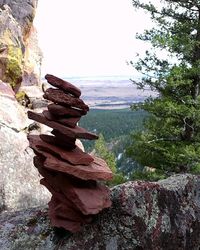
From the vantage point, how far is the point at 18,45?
42.7m

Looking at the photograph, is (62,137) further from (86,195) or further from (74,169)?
(86,195)

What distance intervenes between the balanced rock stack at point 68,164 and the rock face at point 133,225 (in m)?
0.52

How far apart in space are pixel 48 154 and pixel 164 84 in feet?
46.1

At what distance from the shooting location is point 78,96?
1416cm

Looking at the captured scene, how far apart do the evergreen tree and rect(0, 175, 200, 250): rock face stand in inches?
349

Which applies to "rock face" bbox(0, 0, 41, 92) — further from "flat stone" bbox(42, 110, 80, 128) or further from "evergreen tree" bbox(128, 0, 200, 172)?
"flat stone" bbox(42, 110, 80, 128)

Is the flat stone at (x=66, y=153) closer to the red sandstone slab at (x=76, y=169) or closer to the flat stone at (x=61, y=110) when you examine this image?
the red sandstone slab at (x=76, y=169)

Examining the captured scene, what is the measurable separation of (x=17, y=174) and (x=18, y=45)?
2231 centimetres

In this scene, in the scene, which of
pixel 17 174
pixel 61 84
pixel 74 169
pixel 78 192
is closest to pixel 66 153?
pixel 74 169

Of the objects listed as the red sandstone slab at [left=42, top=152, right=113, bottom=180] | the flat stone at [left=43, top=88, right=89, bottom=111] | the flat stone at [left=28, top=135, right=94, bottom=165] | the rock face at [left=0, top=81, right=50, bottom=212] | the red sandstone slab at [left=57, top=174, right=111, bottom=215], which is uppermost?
the flat stone at [left=43, top=88, right=89, bottom=111]

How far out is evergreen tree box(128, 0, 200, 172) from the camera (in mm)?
24984

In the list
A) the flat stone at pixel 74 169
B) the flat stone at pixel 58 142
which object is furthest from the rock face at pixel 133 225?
the flat stone at pixel 58 142

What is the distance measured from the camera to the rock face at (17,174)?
73.3ft

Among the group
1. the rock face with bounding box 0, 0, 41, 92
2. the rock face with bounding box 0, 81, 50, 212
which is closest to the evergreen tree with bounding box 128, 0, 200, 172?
the rock face with bounding box 0, 81, 50, 212
